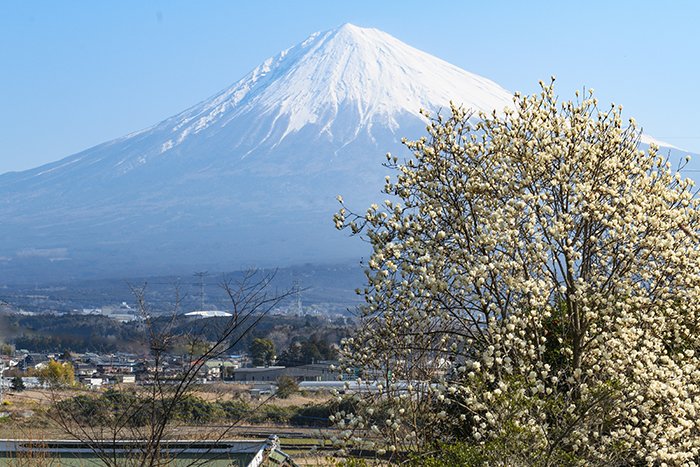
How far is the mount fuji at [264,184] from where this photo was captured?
559 ft

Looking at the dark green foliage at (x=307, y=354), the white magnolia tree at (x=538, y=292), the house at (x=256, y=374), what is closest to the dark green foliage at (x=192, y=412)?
the white magnolia tree at (x=538, y=292)

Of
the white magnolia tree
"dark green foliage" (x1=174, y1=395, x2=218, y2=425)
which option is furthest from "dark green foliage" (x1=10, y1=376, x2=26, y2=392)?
the white magnolia tree

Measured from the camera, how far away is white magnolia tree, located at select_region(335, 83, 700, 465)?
835 centimetres

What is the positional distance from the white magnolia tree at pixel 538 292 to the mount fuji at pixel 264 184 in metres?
151

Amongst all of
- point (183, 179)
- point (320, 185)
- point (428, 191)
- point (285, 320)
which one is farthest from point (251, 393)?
point (183, 179)

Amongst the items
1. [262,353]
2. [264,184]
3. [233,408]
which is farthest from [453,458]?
[264,184]

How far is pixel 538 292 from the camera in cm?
854

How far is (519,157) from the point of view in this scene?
31.1 feet

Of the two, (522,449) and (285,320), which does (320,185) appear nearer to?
(285,320)

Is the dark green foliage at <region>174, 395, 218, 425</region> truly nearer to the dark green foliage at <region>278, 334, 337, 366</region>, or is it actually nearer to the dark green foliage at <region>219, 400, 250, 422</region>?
the dark green foliage at <region>219, 400, 250, 422</region>

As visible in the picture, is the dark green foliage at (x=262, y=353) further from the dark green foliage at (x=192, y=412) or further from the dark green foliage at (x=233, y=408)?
the dark green foliage at (x=192, y=412)

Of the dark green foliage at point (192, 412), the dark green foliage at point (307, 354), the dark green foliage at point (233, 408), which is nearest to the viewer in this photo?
the dark green foliage at point (192, 412)

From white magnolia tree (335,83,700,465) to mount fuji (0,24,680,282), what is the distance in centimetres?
15052

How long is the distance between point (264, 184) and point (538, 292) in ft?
576
